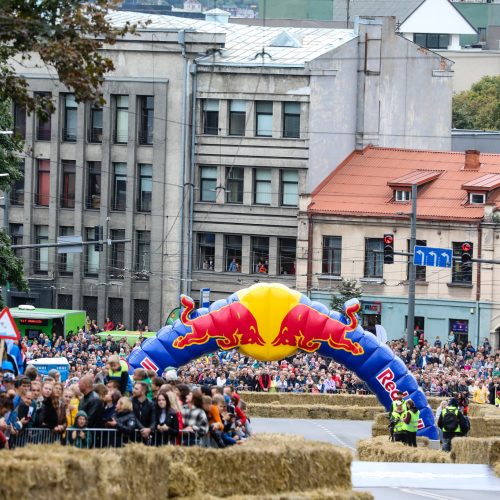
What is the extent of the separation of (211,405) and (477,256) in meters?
44.6

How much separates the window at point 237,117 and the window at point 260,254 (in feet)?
14.1

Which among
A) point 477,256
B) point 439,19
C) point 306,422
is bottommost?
point 306,422

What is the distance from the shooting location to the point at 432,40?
135125 millimetres

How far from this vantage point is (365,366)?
40.6 m

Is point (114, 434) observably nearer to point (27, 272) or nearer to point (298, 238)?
point (298, 238)

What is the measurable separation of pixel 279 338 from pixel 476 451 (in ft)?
24.3

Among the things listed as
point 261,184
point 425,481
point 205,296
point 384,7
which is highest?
point 384,7

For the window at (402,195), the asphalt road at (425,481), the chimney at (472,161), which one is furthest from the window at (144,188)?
the asphalt road at (425,481)

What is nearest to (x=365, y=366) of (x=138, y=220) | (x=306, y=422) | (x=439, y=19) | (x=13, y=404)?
(x=306, y=422)

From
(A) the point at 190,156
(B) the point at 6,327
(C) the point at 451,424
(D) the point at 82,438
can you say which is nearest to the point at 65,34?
(D) the point at 82,438

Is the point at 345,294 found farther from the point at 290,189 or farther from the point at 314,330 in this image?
the point at 314,330

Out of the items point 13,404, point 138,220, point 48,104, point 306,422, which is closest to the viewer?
point 13,404

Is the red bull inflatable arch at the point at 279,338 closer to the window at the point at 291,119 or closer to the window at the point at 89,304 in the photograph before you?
the window at the point at 291,119

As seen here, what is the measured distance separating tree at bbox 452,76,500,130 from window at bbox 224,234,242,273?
45.1 meters
